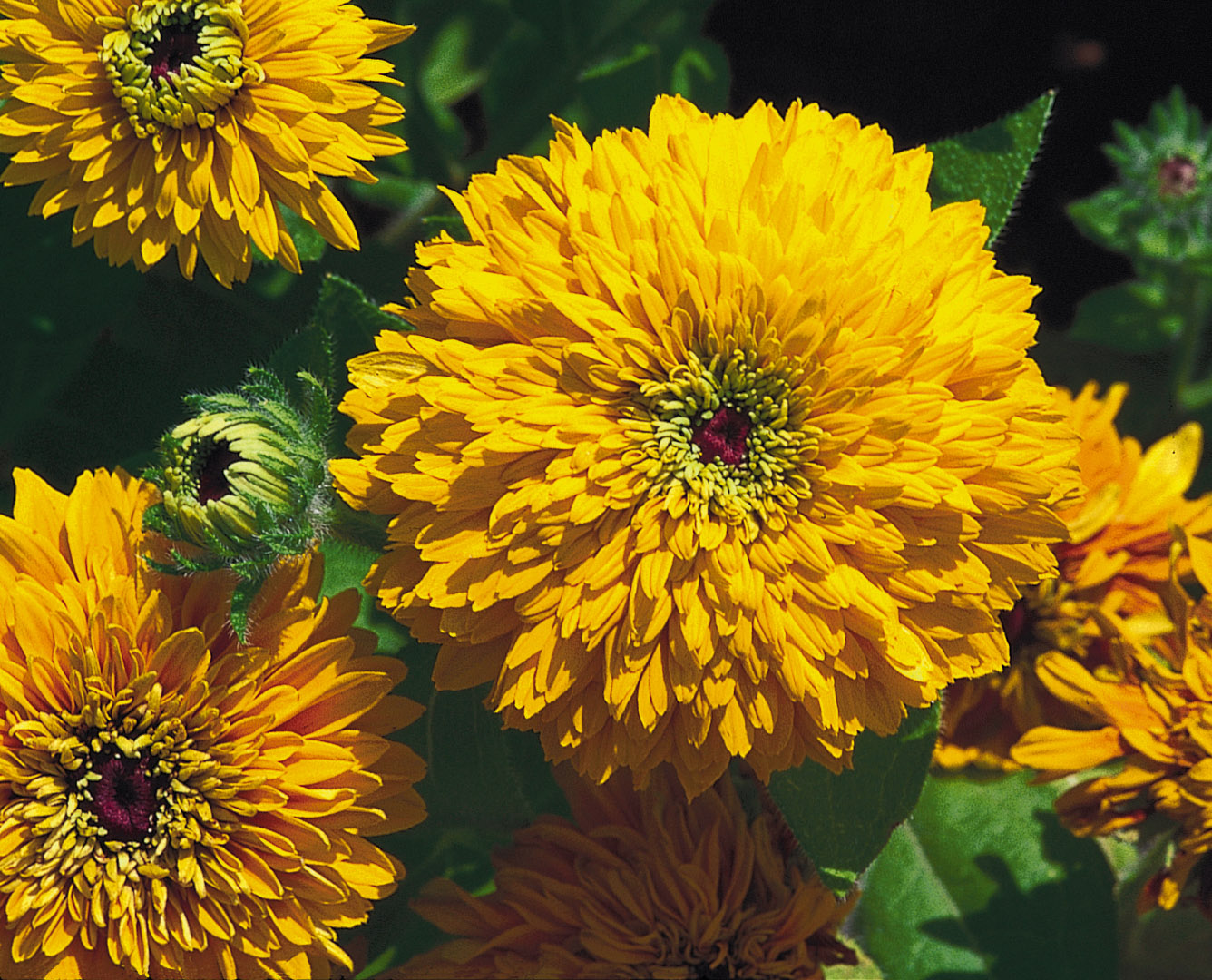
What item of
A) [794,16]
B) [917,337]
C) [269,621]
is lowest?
[269,621]

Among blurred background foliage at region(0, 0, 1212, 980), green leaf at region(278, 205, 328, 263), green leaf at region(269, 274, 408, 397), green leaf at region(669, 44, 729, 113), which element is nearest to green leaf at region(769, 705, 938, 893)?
blurred background foliage at region(0, 0, 1212, 980)

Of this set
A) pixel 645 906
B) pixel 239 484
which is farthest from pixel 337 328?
pixel 645 906

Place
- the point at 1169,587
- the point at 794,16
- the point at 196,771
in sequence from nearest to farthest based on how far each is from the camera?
the point at 196,771 < the point at 1169,587 < the point at 794,16

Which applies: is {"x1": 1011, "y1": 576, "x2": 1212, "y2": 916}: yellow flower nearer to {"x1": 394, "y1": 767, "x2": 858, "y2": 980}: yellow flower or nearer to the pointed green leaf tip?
{"x1": 394, "y1": 767, "x2": 858, "y2": 980}: yellow flower

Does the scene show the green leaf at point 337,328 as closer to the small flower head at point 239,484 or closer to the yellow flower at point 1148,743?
the small flower head at point 239,484

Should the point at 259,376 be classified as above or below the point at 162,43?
below

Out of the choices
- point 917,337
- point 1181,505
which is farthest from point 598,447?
point 1181,505

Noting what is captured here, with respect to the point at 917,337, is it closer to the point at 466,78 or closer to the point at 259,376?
the point at 259,376
